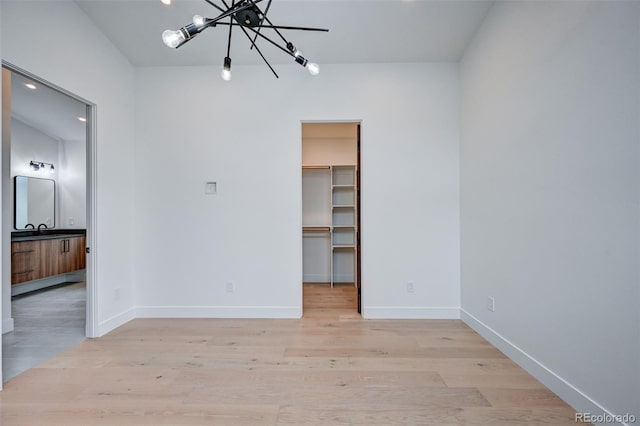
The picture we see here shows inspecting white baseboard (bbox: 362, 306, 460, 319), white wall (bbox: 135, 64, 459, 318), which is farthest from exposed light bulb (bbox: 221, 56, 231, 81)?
white baseboard (bbox: 362, 306, 460, 319)

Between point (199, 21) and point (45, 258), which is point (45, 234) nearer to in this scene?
point (45, 258)

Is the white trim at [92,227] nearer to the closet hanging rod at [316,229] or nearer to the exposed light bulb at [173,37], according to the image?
the exposed light bulb at [173,37]

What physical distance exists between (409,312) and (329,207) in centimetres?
234

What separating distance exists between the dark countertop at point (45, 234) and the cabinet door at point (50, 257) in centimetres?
9

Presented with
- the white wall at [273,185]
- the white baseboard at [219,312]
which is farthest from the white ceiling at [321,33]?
the white baseboard at [219,312]

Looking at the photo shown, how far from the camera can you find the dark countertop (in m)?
3.99

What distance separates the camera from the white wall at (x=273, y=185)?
3117mm

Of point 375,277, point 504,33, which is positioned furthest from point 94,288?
point 504,33

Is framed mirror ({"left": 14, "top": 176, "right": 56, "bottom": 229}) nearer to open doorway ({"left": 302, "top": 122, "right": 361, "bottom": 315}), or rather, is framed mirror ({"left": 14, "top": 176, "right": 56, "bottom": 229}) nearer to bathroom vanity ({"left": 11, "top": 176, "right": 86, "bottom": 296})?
bathroom vanity ({"left": 11, "top": 176, "right": 86, "bottom": 296})

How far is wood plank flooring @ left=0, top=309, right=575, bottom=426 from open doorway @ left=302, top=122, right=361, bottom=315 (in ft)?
6.90

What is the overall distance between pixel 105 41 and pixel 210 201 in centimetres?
192

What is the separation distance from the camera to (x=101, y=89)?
2.73m

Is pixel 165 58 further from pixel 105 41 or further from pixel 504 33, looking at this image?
pixel 504 33

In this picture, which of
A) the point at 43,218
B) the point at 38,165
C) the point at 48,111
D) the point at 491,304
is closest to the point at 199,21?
the point at 491,304
